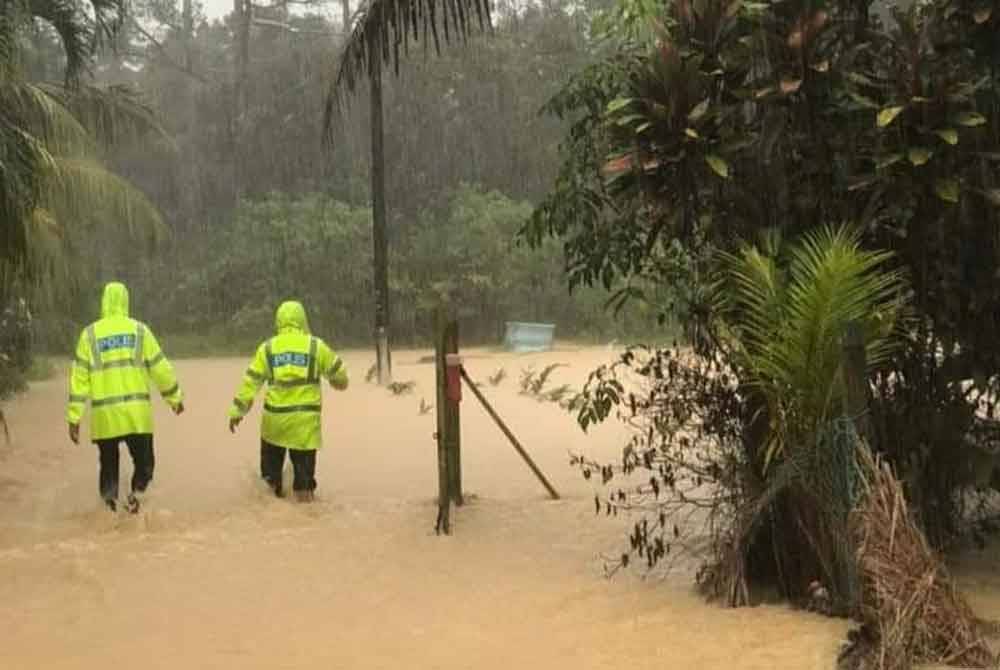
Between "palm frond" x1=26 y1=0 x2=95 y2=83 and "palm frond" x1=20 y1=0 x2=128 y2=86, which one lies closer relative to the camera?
"palm frond" x1=26 y1=0 x2=95 y2=83

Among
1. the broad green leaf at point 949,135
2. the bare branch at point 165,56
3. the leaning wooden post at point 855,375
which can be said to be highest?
the bare branch at point 165,56

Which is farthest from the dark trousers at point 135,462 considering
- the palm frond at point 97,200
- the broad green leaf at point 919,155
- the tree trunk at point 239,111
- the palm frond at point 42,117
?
the tree trunk at point 239,111

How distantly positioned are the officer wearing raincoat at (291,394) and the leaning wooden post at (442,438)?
46.6 inches

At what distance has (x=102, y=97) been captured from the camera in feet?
69.9

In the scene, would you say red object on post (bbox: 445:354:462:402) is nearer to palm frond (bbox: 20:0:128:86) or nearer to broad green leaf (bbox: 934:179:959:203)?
broad green leaf (bbox: 934:179:959:203)

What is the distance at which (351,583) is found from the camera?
7.73 meters

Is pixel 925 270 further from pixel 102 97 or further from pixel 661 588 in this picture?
pixel 102 97

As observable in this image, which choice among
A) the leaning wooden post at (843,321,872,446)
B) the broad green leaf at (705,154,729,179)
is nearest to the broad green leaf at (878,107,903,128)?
the broad green leaf at (705,154,729,179)

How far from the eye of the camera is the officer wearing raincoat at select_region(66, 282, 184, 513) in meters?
9.51

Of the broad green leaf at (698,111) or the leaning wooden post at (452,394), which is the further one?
the leaning wooden post at (452,394)

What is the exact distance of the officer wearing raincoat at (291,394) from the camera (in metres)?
9.70

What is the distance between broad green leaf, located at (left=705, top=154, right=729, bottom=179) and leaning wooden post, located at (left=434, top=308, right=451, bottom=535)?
3.06 metres

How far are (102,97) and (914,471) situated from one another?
17.6 meters

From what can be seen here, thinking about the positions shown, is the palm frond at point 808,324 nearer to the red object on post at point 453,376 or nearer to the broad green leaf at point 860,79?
the broad green leaf at point 860,79
